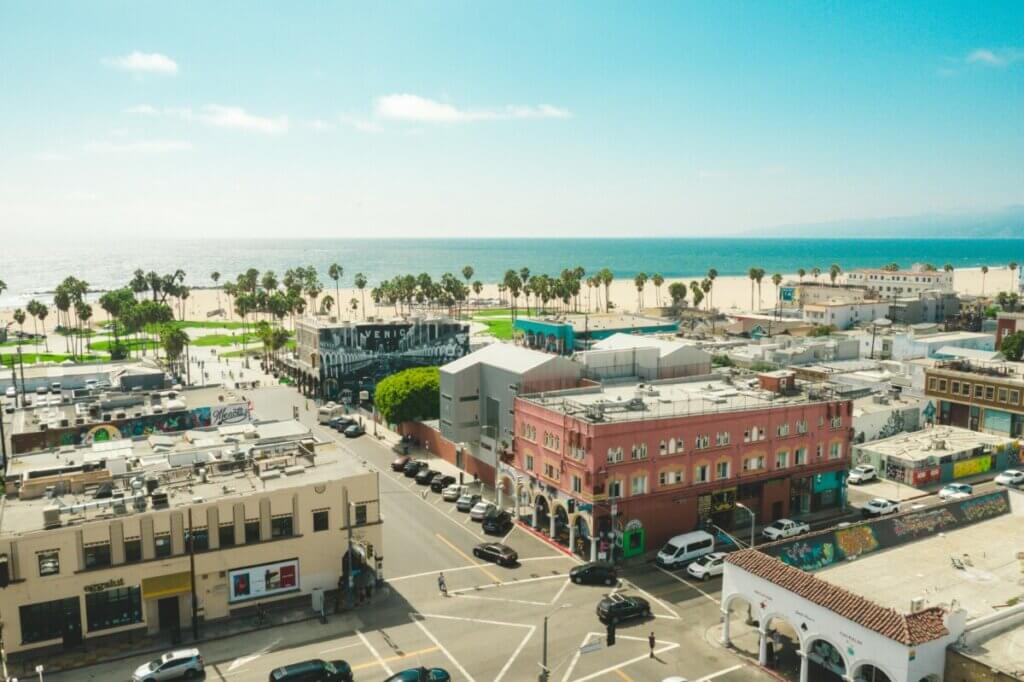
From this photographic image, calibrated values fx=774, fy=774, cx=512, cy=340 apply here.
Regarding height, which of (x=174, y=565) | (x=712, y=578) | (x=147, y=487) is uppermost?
(x=147, y=487)

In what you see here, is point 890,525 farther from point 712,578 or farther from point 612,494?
point 612,494

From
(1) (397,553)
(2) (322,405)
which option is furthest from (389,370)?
(1) (397,553)

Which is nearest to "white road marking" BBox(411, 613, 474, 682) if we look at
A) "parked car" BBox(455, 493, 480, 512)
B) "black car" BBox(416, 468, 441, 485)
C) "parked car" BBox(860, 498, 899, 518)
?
"parked car" BBox(455, 493, 480, 512)

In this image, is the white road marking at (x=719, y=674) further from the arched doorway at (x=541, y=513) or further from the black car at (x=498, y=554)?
the arched doorway at (x=541, y=513)

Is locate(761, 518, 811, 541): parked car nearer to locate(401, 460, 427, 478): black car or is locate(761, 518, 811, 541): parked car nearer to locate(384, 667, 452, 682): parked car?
locate(384, 667, 452, 682): parked car

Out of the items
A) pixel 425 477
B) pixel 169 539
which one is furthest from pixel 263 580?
pixel 425 477

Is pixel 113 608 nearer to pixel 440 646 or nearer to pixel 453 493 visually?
pixel 440 646

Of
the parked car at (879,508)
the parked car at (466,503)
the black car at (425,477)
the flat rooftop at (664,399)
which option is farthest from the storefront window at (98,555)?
the parked car at (879,508)
